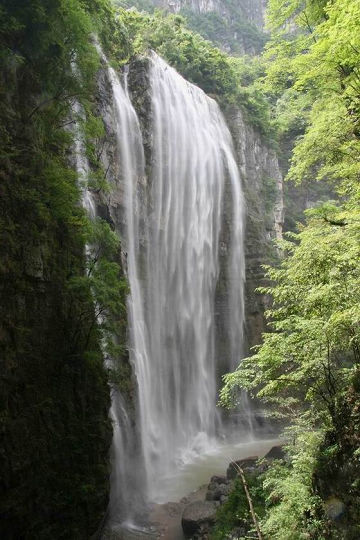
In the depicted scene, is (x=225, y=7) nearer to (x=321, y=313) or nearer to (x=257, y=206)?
(x=257, y=206)

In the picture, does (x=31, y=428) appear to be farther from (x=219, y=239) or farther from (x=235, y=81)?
(x=235, y=81)

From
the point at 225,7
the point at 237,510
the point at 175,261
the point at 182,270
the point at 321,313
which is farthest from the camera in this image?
the point at 225,7

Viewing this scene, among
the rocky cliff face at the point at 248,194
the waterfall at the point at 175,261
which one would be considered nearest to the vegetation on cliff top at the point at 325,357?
the waterfall at the point at 175,261

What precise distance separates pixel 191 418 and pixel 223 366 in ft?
10.1

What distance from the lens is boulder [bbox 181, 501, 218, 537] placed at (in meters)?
9.44

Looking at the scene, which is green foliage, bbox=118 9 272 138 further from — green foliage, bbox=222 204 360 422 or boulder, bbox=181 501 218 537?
boulder, bbox=181 501 218 537

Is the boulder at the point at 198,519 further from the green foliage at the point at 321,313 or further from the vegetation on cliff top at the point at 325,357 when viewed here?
the green foliage at the point at 321,313

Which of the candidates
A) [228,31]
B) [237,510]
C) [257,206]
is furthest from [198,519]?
[228,31]

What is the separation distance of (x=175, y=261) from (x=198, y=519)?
37.1 ft

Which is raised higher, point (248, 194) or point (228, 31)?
point (228, 31)

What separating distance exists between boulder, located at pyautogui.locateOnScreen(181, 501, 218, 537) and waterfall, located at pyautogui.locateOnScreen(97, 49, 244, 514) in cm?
324

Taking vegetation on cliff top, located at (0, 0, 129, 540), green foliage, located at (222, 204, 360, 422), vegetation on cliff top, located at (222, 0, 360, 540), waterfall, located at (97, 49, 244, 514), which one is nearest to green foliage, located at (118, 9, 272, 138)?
waterfall, located at (97, 49, 244, 514)

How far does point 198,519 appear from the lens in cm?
959

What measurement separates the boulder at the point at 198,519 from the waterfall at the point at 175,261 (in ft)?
10.6
